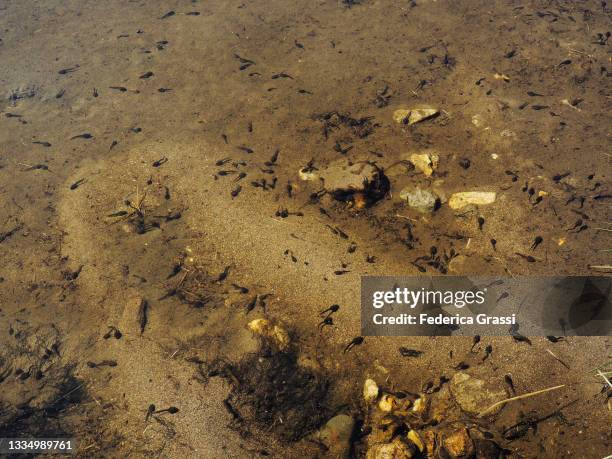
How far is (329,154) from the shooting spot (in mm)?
7492

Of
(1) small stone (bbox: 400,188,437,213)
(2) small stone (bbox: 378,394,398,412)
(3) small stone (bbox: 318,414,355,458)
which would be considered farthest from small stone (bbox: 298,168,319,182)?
(3) small stone (bbox: 318,414,355,458)

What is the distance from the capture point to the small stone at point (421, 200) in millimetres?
6496

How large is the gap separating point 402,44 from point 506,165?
14.2 ft

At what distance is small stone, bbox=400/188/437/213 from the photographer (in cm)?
650

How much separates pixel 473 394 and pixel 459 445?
63 centimetres

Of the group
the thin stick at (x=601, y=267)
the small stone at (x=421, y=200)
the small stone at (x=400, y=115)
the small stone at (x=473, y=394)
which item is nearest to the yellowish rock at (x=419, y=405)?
the small stone at (x=473, y=394)

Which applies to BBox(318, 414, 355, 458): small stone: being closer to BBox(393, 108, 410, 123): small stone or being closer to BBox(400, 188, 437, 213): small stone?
BBox(400, 188, 437, 213): small stone

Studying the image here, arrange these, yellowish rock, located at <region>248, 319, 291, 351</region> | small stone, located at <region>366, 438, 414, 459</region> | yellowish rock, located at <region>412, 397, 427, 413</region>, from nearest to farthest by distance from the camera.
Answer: small stone, located at <region>366, 438, 414, 459</region> < yellowish rock, located at <region>412, 397, 427, 413</region> < yellowish rock, located at <region>248, 319, 291, 351</region>

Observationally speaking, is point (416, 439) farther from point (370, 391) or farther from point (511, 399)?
point (511, 399)

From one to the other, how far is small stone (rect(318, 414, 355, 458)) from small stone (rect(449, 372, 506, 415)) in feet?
4.26

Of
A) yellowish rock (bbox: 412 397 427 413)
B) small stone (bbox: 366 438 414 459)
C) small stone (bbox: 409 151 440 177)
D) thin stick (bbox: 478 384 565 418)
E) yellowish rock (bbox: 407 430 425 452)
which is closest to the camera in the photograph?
small stone (bbox: 366 438 414 459)

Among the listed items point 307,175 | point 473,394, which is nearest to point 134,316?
point 307,175

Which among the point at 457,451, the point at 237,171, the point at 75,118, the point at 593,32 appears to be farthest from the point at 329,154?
the point at 593,32

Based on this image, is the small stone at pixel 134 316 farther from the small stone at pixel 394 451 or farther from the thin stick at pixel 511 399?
the thin stick at pixel 511 399
